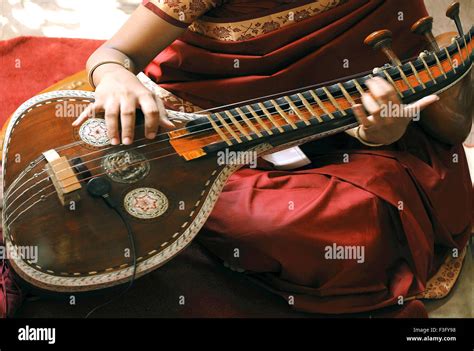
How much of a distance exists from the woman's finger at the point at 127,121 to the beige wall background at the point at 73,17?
135 centimetres

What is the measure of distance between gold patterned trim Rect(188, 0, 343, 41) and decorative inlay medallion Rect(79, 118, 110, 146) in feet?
1.18

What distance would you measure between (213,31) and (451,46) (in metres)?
0.54

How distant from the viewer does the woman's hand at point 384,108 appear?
141 cm

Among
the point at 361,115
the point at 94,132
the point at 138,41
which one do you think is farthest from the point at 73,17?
the point at 361,115

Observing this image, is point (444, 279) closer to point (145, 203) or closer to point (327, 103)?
point (327, 103)

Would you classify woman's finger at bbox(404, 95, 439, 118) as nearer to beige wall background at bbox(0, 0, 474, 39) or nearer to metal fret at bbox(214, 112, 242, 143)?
metal fret at bbox(214, 112, 242, 143)

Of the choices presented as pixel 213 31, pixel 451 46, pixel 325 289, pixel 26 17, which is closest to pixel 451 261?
pixel 325 289

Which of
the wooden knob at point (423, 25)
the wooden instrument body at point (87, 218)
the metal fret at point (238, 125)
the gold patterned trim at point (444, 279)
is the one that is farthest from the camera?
the gold patterned trim at point (444, 279)

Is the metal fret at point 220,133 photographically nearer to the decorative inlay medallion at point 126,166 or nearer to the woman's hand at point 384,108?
the decorative inlay medallion at point 126,166

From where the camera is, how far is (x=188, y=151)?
4.78 ft

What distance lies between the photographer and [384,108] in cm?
142

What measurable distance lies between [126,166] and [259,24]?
1.56 feet

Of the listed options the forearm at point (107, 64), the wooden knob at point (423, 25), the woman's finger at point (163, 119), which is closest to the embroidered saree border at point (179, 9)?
the forearm at point (107, 64)

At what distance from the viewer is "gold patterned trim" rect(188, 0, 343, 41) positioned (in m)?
1.63
